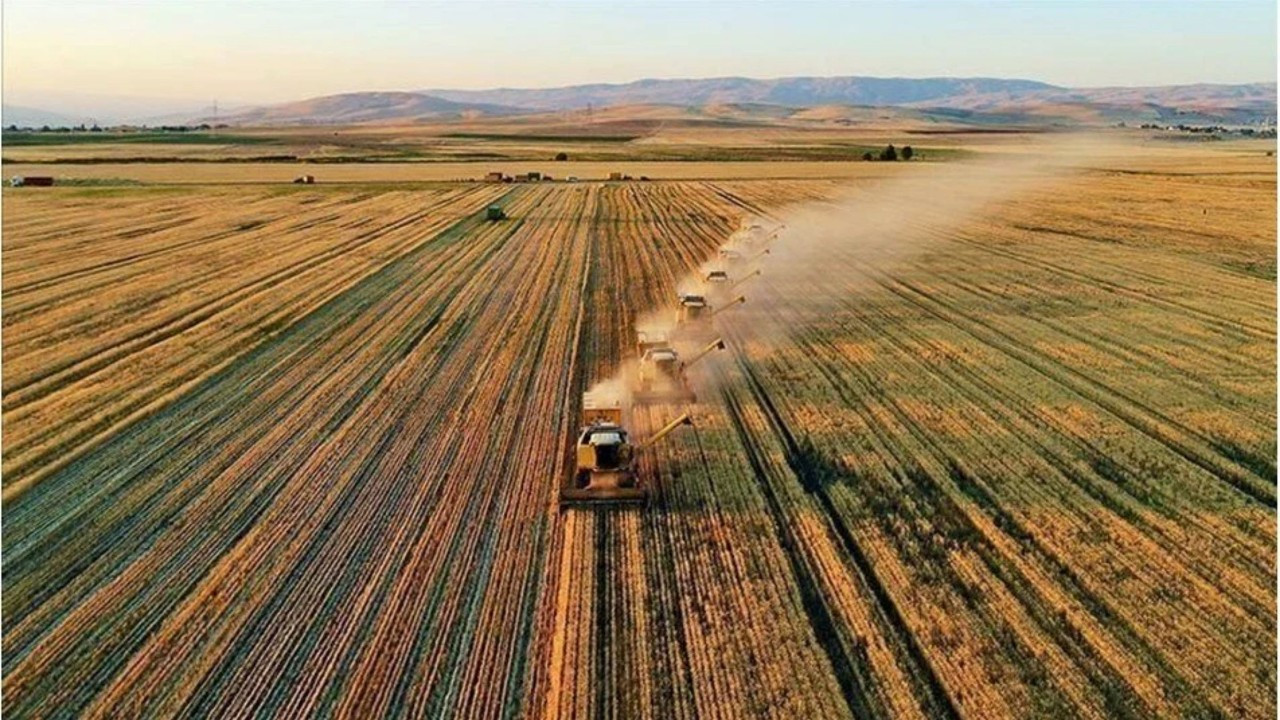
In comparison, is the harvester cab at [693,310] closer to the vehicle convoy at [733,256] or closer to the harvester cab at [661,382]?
the harvester cab at [661,382]

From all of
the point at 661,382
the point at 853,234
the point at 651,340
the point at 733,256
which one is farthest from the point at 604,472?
the point at 853,234

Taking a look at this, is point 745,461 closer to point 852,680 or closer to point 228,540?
point 852,680

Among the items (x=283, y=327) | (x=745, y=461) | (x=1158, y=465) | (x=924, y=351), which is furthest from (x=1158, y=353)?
(x=283, y=327)

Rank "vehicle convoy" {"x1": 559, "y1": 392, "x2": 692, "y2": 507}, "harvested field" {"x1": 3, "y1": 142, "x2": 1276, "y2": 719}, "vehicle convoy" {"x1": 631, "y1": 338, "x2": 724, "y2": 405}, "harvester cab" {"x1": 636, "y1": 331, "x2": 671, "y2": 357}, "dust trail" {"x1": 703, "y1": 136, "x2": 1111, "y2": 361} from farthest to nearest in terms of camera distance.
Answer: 1. "dust trail" {"x1": 703, "y1": 136, "x2": 1111, "y2": 361}
2. "harvester cab" {"x1": 636, "y1": 331, "x2": 671, "y2": 357}
3. "vehicle convoy" {"x1": 631, "y1": 338, "x2": 724, "y2": 405}
4. "vehicle convoy" {"x1": 559, "y1": 392, "x2": 692, "y2": 507}
5. "harvested field" {"x1": 3, "y1": 142, "x2": 1276, "y2": 719}

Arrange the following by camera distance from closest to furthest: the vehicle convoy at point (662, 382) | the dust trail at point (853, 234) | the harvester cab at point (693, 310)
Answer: the vehicle convoy at point (662, 382) < the harvester cab at point (693, 310) < the dust trail at point (853, 234)

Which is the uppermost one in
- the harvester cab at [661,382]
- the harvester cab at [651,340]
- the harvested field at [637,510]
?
the harvester cab at [651,340]

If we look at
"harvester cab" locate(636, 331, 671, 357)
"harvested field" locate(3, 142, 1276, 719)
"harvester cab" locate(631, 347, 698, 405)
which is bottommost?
"harvested field" locate(3, 142, 1276, 719)

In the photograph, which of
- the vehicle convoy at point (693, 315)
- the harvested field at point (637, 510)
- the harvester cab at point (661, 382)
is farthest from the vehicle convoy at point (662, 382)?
the vehicle convoy at point (693, 315)

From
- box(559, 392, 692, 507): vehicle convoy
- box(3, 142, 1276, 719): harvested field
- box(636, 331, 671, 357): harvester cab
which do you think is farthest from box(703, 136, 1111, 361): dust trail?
box(559, 392, 692, 507): vehicle convoy

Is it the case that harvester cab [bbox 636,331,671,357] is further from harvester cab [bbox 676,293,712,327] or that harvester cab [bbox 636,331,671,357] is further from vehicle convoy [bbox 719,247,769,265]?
vehicle convoy [bbox 719,247,769,265]

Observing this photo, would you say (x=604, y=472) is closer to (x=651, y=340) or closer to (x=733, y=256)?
(x=651, y=340)
